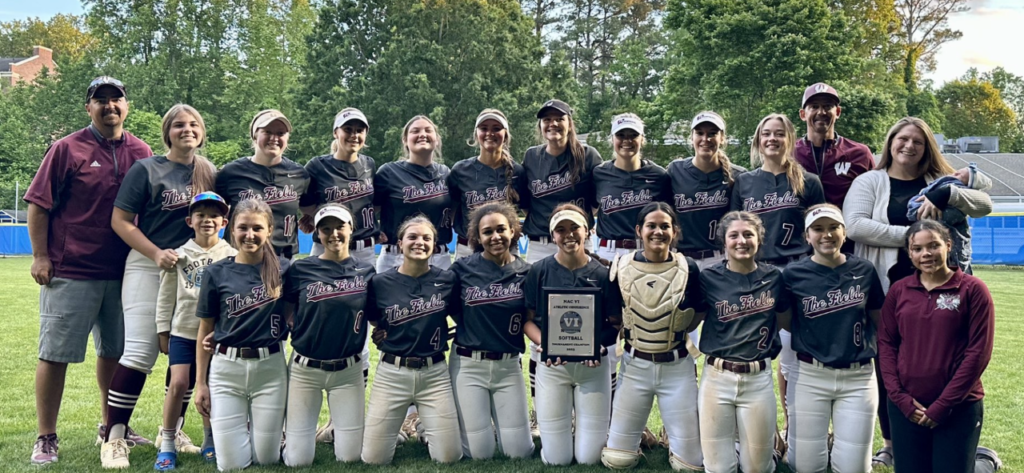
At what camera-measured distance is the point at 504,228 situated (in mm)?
4996

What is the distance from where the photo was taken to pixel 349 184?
5.59m

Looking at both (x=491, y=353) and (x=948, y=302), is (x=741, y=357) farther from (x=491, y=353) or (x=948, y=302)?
(x=491, y=353)

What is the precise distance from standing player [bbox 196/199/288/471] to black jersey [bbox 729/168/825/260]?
308 centimetres

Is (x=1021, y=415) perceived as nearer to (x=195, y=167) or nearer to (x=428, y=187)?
(x=428, y=187)

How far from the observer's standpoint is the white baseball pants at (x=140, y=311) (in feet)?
16.1

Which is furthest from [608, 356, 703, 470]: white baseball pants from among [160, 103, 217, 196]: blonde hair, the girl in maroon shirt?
[160, 103, 217, 196]: blonde hair

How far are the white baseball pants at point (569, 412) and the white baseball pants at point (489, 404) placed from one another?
0.16 metres

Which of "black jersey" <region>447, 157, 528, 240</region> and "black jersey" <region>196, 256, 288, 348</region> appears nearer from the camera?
"black jersey" <region>196, 256, 288, 348</region>

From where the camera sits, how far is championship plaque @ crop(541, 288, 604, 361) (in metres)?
4.75

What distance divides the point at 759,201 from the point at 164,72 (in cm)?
4036

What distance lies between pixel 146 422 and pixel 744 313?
4.44 meters

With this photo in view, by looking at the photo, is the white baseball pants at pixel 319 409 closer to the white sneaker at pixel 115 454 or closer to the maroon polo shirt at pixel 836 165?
the white sneaker at pixel 115 454

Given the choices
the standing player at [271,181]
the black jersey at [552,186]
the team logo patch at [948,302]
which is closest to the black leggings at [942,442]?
the team logo patch at [948,302]

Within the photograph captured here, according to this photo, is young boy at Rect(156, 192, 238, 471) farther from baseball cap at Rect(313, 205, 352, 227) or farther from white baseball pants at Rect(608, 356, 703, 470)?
white baseball pants at Rect(608, 356, 703, 470)
